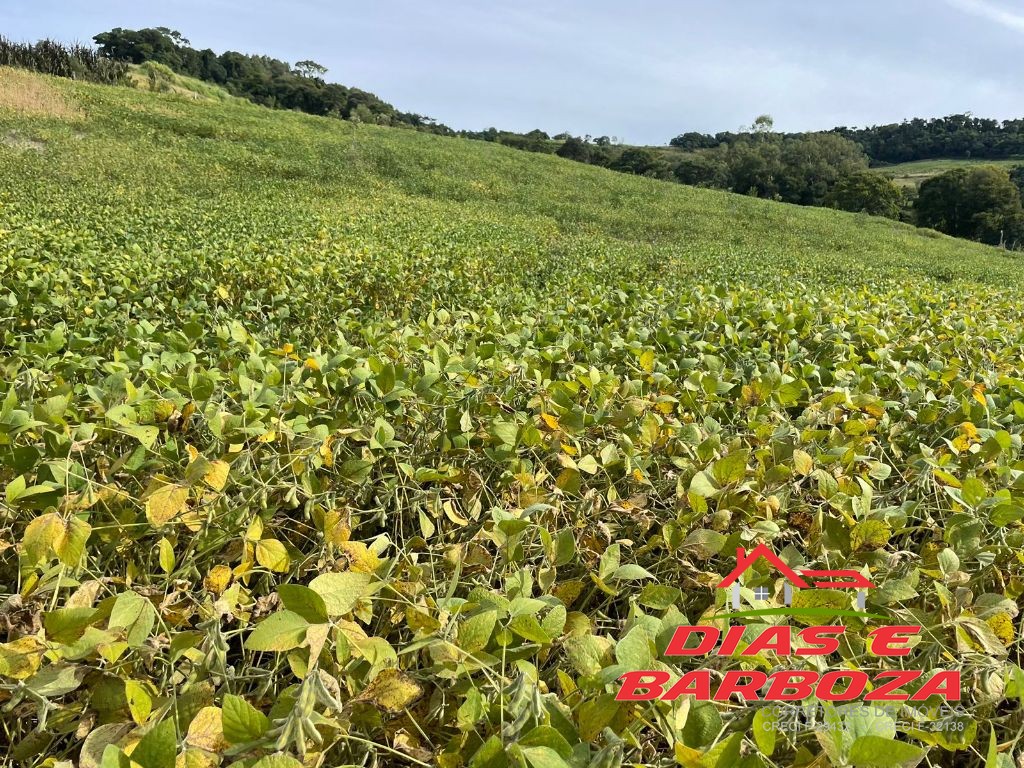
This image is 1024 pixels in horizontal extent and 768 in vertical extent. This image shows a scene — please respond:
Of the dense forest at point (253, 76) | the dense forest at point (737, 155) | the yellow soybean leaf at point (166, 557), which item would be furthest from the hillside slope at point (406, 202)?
the dense forest at point (253, 76)

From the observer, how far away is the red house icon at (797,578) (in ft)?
3.32

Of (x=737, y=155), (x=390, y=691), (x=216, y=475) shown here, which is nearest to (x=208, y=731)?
(x=390, y=691)

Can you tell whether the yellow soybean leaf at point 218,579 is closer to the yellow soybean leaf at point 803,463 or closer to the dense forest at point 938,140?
the yellow soybean leaf at point 803,463

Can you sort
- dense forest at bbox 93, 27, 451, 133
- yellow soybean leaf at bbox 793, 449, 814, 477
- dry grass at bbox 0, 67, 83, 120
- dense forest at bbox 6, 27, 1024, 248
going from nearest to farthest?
yellow soybean leaf at bbox 793, 449, 814, 477, dry grass at bbox 0, 67, 83, 120, dense forest at bbox 6, 27, 1024, 248, dense forest at bbox 93, 27, 451, 133

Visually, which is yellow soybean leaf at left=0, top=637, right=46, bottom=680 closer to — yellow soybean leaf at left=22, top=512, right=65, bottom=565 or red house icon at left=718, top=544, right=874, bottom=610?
yellow soybean leaf at left=22, top=512, right=65, bottom=565

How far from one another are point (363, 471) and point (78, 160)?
19006mm

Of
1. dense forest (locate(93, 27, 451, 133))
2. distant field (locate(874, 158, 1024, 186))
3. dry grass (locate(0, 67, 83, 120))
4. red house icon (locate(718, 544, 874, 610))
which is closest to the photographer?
red house icon (locate(718, 544, 874, 610))

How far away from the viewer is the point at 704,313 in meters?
3.12

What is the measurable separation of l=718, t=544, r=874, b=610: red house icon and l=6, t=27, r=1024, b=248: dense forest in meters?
35.3

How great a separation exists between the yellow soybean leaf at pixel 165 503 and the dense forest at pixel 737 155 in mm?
35000

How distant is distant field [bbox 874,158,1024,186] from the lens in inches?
2766

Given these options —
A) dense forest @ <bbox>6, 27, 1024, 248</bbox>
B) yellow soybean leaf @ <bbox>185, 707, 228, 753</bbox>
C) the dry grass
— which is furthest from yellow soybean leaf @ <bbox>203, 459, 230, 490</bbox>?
dense forest @ <bbox>6, 27, 1024, 248</bbox>

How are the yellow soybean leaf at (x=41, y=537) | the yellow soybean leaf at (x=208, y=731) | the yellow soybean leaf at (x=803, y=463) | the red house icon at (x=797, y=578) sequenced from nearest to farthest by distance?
the yellow soybean leaf at (x=208, y=731) < the yellow soybean leaf at (x=41, y=537) < the red house icon at (x=797, y=578) < the yellow soybean leaf at (x=803, y=463)

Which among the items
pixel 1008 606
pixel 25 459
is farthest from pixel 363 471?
pixel 1008 606
